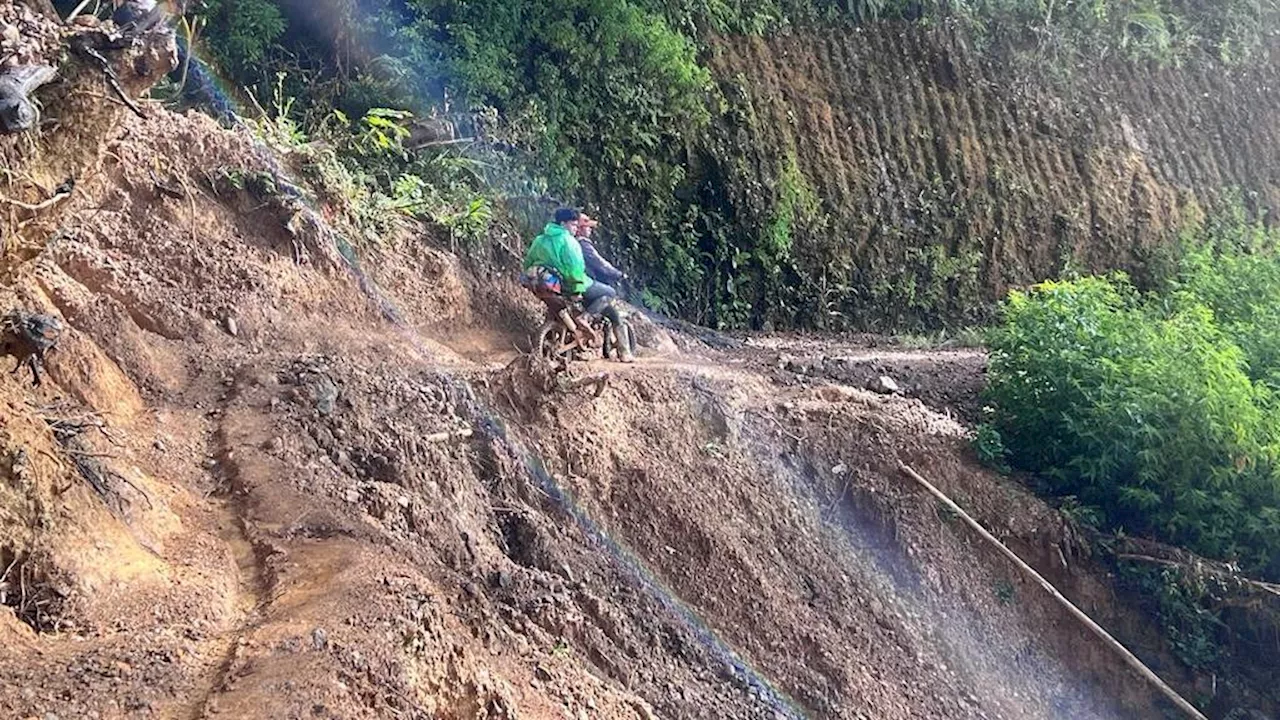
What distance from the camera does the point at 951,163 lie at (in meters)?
16.4

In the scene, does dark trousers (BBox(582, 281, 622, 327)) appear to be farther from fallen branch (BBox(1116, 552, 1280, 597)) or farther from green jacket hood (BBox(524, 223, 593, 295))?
fallen branch (BBox(1116, 552, 1280, 597))

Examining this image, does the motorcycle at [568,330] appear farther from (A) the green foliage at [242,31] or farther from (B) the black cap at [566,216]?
(A) the green foliage at [242,31]

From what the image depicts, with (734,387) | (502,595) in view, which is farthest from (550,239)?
(502,595)

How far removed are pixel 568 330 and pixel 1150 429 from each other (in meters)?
4.90

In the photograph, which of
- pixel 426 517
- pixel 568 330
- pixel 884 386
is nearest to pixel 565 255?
pixel 568 330

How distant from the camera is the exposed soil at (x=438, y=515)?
4.01 metres

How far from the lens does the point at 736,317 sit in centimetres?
1387

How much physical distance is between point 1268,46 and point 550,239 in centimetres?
1743

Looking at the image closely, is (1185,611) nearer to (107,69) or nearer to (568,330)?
(568,330)

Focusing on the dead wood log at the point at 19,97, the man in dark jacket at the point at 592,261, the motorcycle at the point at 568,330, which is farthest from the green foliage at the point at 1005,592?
the dead wood log at the point at 19,97

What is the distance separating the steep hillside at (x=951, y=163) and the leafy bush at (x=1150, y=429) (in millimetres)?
5215

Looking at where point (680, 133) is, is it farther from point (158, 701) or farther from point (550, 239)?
point (158, 701)

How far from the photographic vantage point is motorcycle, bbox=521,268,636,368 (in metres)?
9.05

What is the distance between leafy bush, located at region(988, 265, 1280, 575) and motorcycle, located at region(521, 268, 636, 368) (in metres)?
3.69
